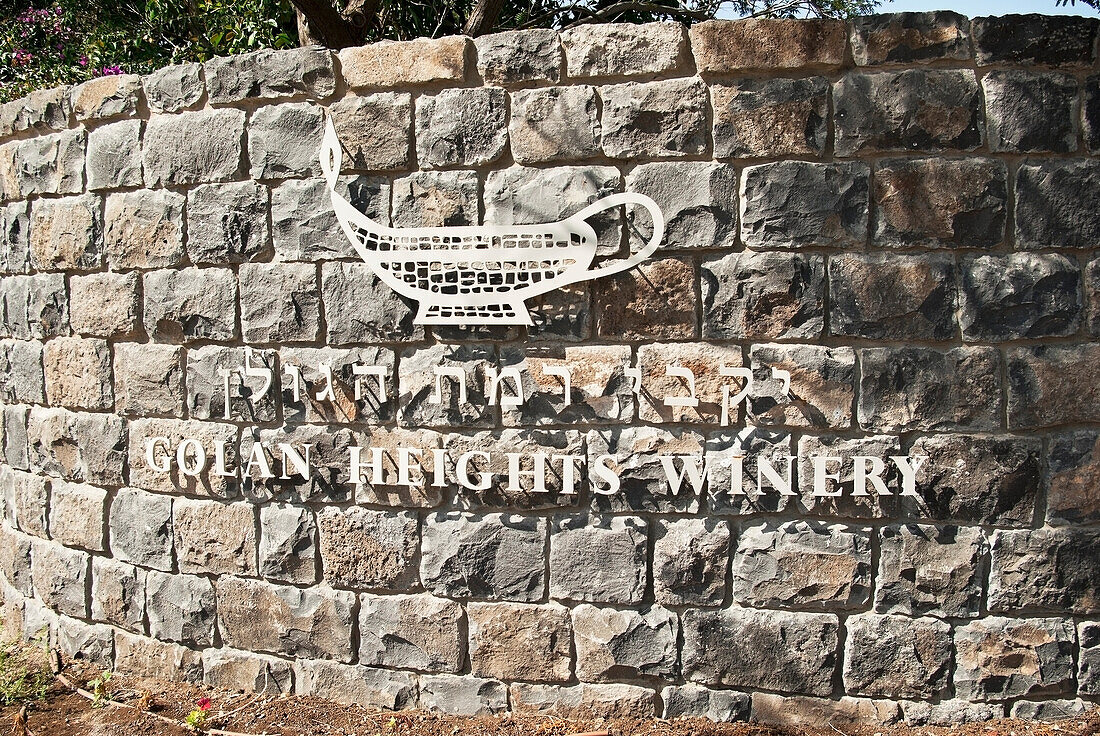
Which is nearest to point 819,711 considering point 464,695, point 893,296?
point 464,695

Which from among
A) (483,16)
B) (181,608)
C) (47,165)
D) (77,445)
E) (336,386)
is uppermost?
(483,16)

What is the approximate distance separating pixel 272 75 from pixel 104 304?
4.53 feet

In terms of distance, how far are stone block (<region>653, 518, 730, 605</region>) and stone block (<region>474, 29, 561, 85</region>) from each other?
6.06 feet

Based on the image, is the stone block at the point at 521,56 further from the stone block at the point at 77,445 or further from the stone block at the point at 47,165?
the stone block at the point at 77,445

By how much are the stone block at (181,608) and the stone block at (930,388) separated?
298 cm

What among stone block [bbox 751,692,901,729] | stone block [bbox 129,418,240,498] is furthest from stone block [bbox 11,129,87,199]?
stone block [bbox 751,692,901,729]

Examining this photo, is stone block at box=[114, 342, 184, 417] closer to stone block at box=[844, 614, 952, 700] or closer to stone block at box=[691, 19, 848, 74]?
stone block at box=[691, 19, 848, 74]

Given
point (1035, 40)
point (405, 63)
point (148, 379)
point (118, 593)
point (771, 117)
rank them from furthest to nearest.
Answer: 1. point (118, 593)
2. point (148, 379)
3. point (405, 63)
4. point (771, 117)
5. point (1035, 40)

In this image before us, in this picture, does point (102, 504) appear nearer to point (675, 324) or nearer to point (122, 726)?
point (122, 726)

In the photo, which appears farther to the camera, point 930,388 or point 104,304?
point 104,304

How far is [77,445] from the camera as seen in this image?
12.6 ft

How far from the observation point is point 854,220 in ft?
9.74

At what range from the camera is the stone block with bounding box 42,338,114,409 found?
12.3 feet

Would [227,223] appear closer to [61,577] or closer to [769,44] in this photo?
[61,577]
